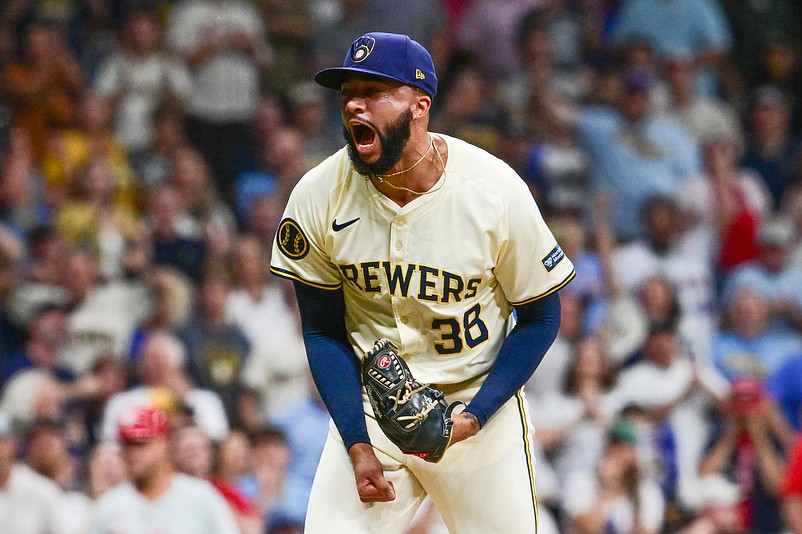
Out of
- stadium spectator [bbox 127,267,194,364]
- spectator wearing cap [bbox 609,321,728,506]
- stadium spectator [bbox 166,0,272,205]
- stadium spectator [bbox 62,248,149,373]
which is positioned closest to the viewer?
spectator wearing cap [bbox 609,321,728,506]

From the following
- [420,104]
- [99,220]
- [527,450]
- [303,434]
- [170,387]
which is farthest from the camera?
[99,220]

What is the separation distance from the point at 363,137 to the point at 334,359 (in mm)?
687

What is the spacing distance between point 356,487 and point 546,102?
6707 millimetres

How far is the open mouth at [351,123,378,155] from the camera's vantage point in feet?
11.7

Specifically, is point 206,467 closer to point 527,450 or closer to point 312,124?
point 527,450

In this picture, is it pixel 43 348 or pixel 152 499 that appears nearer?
pixel 152 499

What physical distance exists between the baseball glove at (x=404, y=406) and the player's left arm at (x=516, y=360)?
0.37 feet

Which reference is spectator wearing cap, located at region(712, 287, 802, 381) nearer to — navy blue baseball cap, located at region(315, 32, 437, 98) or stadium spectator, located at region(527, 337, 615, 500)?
stadium spectator, located at region(527, 337, 615, 500)

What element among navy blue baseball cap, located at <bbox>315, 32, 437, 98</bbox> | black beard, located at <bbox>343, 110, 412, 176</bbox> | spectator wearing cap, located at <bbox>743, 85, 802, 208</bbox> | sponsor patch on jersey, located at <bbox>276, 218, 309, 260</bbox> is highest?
navy blue baseball cap, located at <bbox>315, 32, 437, 98</bbox>

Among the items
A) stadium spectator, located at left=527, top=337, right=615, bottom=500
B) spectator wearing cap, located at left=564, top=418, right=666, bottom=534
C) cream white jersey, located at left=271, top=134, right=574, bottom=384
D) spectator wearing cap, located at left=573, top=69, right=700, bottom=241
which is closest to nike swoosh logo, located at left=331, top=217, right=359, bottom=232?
cream white jersey, located at left=271, top=134, right=574, bottom=384

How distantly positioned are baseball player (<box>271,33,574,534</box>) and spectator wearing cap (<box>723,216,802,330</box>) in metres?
5.31

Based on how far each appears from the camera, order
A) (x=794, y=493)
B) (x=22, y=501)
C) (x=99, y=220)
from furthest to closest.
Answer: (x=99, y=220), (x=794, y=493), (x=22, y=501)

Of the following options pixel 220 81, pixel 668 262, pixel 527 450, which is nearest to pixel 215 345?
pixel 220 81

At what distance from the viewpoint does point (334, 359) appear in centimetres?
381
